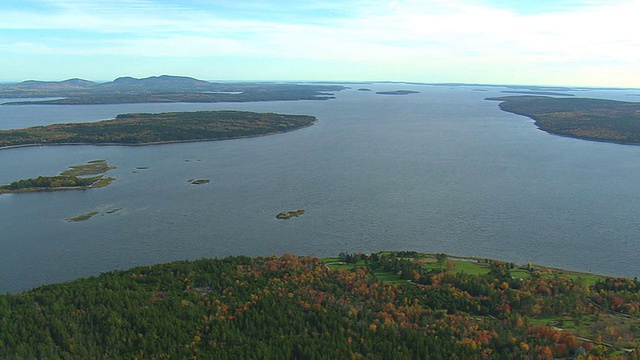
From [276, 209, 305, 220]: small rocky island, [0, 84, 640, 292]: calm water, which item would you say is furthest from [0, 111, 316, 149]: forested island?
[276, 209, 305, 220]: small rocky island

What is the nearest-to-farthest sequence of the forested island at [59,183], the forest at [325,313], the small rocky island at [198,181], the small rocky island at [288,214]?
1. the forest at [325,313]
2. the small rocky island at [288,214]
3. the forested island at [59,183]
4. the small rocky island at [198,181]

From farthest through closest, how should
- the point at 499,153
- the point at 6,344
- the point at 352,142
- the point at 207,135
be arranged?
the point at 207,135 < the point at 352,142 < the point at 499,153 < the point at 6,344

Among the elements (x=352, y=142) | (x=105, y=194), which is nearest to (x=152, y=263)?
(x=105, y=194)

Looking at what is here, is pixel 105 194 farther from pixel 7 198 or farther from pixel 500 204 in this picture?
pixel 500 204

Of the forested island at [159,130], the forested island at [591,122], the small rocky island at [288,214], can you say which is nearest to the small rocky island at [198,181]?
the small rocky island at [288,214]

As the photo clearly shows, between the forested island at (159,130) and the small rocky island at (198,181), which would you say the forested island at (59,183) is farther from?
the forested island at (159,130)

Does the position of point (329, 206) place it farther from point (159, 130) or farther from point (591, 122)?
point (591, 122)
